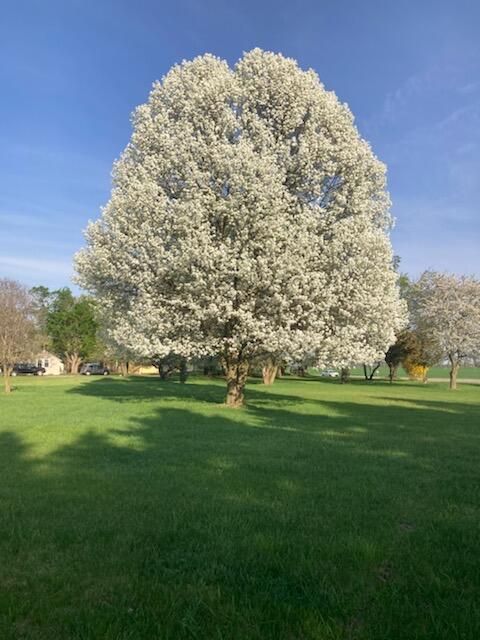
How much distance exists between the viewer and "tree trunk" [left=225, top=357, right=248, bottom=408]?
79.1ft

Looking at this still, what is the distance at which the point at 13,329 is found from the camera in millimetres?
34969

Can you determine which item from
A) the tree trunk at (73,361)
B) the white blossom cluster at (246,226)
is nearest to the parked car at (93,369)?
the tree trunk at (73,361)

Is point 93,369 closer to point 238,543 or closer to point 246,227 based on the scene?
point 246,227

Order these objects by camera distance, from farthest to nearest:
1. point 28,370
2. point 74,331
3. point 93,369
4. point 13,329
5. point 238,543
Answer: point 93,369 < point 28,370 < point 74,331 < point 13,329 < point 238,543

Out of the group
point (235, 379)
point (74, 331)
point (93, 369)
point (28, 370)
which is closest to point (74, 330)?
point (74, 331)

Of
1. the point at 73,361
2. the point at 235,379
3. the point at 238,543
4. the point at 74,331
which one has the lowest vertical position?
the point at 238,543

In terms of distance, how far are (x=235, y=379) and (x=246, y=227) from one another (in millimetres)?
7384

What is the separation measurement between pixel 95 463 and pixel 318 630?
7.12 m

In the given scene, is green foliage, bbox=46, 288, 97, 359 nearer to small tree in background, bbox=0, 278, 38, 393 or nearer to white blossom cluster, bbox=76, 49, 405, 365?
small tree in background, bbox=0, 278, 38, 393

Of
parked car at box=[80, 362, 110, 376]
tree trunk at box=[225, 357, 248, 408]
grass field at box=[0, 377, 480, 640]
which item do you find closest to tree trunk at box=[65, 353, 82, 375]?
parked car at box=[80, 362, 110, 376]

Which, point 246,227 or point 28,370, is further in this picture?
point 28,370

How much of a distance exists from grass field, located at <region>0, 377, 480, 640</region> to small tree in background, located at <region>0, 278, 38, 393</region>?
81.3ft

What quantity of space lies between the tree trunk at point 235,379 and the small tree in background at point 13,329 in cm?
1740

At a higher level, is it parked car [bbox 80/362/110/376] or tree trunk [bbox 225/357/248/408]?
tree trunk [bbox 225/357/248/408]
